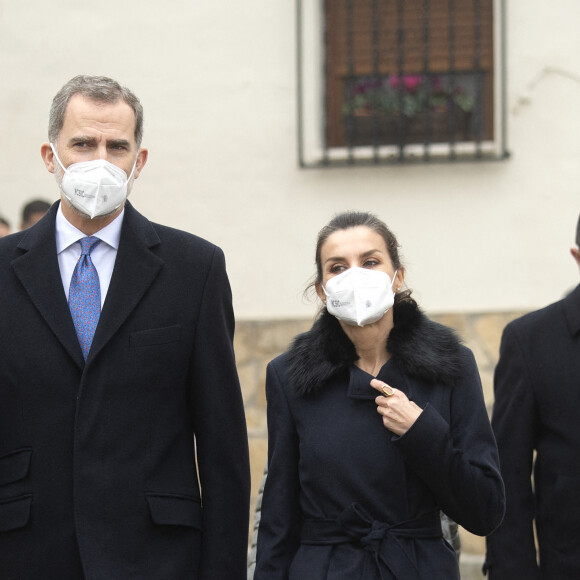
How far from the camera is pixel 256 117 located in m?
8.09

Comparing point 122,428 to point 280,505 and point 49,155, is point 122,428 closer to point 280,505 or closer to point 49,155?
point 280,505

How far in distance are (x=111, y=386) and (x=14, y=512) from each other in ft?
1.37

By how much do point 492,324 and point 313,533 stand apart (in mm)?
4420

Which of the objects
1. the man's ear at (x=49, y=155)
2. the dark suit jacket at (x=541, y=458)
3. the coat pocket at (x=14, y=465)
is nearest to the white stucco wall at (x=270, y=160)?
the dark suit jacket at (x=541, y=458)

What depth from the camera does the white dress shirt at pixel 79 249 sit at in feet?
11.8

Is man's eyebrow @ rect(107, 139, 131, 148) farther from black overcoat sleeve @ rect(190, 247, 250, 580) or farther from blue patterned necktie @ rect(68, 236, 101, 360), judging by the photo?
black overcoat sleeve @ rect(190, 247, 250, 580)

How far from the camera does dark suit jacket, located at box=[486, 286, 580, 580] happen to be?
4062 millimetres

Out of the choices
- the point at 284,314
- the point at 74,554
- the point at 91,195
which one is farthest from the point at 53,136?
the point at 284,314

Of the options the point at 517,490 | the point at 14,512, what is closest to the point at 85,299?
the point at 14,512

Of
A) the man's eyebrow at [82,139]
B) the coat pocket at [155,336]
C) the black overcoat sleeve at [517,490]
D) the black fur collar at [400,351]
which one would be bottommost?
the black overcoat sleeve at [517,490]

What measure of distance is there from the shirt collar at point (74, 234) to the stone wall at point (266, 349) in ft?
13.7

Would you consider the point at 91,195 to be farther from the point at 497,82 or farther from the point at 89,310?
the point at 497,82

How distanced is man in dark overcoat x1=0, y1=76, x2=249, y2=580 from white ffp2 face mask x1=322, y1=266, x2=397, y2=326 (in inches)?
12.3

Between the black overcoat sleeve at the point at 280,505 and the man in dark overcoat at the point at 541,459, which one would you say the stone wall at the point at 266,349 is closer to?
the man in dark overcoat at the point at 541,459
